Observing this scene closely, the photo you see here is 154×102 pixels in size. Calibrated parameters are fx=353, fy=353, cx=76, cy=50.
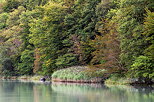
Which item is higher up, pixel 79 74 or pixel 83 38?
pixel 83 38

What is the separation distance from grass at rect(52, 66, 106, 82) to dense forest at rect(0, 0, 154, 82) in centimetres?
94

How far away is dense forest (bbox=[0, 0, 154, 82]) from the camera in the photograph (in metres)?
32.5

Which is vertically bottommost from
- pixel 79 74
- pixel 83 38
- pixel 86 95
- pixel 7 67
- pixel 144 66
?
pixel 86 95

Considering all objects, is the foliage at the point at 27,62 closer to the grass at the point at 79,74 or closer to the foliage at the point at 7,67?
the foliage at the point at 7,67

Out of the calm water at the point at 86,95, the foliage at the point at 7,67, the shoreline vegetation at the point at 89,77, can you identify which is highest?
the foliage at the point at 7,67

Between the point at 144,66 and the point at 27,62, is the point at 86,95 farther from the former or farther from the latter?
the point at 27,62

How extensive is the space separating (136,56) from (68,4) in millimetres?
21807

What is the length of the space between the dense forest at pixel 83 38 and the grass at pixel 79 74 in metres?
0.94

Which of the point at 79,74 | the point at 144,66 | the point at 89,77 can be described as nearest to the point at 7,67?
the point at 79,74

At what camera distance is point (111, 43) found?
3809 centimetres

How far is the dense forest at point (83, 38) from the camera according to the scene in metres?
32.5

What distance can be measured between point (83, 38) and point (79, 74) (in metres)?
5.70

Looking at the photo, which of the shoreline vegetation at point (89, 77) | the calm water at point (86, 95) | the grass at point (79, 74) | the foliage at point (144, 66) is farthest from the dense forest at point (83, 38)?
the calm water at point (86, 95)

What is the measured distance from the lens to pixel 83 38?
46.2 m
